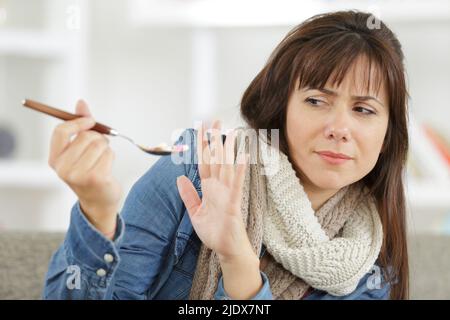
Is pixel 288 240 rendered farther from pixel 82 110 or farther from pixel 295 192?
pixel 82 110

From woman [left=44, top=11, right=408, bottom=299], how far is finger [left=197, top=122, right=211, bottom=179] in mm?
37

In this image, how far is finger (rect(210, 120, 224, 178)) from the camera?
1.97 feet

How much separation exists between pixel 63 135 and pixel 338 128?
0.28 metres

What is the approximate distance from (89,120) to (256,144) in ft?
0.80

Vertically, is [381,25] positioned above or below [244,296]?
above

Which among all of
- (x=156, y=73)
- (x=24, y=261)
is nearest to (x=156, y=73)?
(x=156, y=73)

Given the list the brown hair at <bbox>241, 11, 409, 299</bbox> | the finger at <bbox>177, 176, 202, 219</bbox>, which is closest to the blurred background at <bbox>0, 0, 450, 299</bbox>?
the brown hair at <bbox>241, 11, 409, 299</bbox>

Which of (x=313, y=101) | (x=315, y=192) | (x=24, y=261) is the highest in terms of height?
(x=313, y=101)

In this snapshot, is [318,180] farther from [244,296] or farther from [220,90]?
[220,90]

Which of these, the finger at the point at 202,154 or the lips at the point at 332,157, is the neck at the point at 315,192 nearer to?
the lips at the point at 332,157

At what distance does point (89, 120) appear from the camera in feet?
1.81

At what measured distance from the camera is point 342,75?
70 centimetres

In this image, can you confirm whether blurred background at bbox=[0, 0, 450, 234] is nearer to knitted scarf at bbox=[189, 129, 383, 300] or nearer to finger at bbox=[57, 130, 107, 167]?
knitted scarf at bbox=[189, 129, 383, 300]

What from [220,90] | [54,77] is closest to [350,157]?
[220,90]
